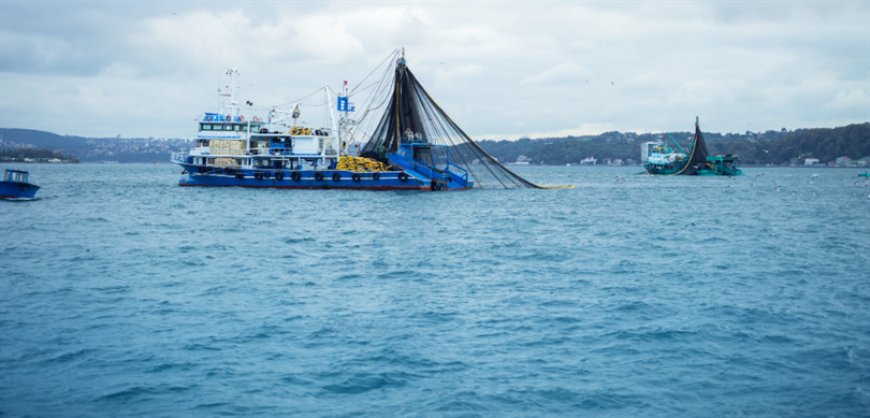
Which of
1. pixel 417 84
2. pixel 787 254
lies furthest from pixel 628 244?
pixel 417 84

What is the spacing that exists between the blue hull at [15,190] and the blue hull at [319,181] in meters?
19.0

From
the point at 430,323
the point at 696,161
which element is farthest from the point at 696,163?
the point at 430,323

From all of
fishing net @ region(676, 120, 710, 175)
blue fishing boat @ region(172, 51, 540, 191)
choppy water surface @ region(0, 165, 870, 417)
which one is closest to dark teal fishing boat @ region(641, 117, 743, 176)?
fishing net @ region(676, 120, 710, 175)

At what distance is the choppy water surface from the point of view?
12.0 meters

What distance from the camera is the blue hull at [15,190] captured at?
5059cm

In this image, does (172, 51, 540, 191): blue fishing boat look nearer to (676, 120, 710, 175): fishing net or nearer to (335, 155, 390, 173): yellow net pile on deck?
(335, 155, 390, 173): yellow net pile on deck

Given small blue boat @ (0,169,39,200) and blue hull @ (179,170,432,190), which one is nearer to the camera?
small blue boat @ (0,169,39,200)

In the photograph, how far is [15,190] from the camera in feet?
168

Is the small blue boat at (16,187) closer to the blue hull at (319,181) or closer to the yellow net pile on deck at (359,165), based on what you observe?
the blue hull at (319,181)

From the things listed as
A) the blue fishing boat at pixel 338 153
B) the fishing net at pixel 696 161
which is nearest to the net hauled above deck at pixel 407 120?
the blue fishing boat at pixel 338 153

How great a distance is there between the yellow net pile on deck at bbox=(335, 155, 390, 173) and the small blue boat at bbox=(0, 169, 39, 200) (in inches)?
957

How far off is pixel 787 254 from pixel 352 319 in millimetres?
18813

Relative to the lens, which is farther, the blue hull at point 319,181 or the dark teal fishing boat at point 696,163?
the dark teal fishing boat at point 696,163

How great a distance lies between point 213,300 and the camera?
19203mm
